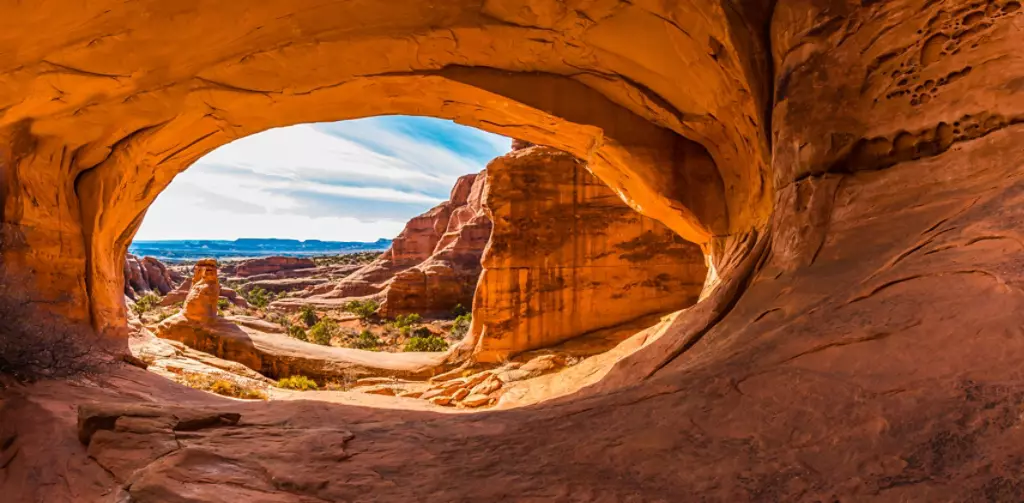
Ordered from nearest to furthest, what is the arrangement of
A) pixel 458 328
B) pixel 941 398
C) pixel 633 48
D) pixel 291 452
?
pixel 941 398 < pixel 291 452 < pixel 633 48 < pixel 458 328

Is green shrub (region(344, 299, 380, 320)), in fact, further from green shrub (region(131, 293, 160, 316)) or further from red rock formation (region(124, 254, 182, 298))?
red rock formation (region(124, 254, 182, 298))

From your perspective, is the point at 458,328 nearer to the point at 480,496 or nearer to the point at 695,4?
the point at 695,4

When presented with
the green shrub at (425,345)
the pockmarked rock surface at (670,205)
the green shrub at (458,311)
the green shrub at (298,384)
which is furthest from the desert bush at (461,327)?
the pockmarked rock surface at (670,205)

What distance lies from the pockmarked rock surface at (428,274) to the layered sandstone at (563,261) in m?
15.3

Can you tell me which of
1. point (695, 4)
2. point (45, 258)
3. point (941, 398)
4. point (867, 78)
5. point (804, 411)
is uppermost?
point (695, 4)

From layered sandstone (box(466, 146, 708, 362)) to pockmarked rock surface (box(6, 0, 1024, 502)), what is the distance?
6719mm

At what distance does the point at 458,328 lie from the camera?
86.8 ft

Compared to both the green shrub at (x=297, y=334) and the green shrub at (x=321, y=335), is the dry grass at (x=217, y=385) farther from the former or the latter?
the green shrub at (x=321, y=335)

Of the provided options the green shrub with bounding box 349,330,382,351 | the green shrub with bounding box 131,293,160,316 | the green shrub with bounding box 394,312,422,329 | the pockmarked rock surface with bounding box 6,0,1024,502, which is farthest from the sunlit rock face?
the pockmarked rock surface with bounding box 6,0,1024,502

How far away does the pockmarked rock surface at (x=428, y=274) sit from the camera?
31625mm

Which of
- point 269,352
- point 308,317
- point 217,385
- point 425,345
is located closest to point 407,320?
point 308,317

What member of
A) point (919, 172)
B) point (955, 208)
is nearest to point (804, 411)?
point (955, 208)

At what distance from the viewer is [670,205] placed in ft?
28.6

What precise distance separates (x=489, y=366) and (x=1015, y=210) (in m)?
14.1
